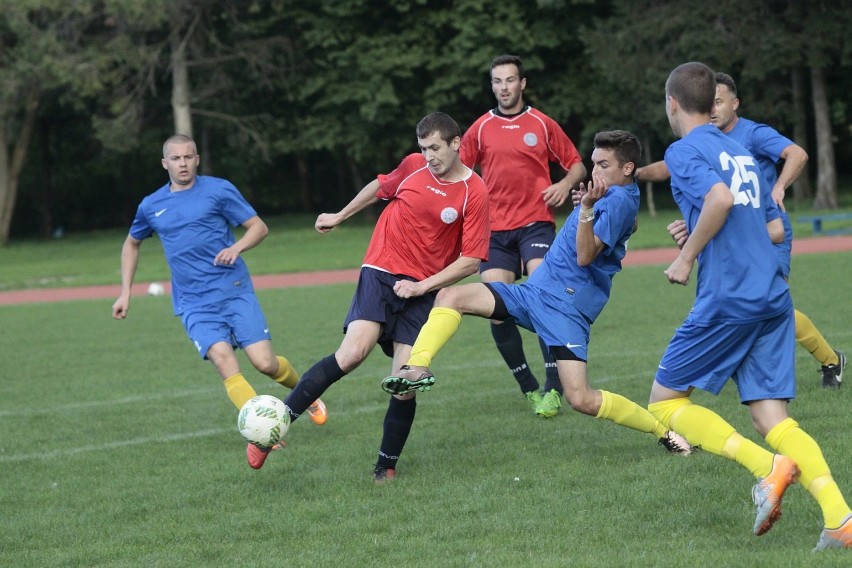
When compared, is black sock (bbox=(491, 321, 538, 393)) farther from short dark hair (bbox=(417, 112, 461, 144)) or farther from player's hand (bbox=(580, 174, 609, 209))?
player's hand (bbox=(580, 174, 609, 209))

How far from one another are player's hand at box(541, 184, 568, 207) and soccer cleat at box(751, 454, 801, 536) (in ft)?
12.2

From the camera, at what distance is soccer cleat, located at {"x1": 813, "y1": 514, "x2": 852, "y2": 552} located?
4.30 meters

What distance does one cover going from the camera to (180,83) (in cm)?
3503

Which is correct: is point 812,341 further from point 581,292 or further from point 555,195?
point 581,292

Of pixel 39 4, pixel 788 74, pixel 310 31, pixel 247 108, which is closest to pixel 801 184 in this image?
pixel 788 74

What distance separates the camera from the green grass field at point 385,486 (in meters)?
4.83

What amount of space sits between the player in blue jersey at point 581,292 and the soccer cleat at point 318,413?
5.17ft

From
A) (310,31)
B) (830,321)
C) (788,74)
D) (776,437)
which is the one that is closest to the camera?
(776,437)

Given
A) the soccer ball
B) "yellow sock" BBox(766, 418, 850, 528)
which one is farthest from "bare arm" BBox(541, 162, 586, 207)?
"yellow sock" BBox(766, 418, 850, 528)

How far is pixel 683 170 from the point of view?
4.56 meters

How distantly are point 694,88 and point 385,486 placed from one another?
265 centimetres

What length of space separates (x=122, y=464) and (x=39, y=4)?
2708 centimetres

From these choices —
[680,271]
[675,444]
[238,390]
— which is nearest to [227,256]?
[238,390]

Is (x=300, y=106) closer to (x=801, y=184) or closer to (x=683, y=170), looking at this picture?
(x=801, y=184)
